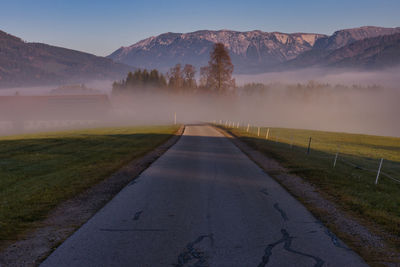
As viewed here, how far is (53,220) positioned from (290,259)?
5521 mm

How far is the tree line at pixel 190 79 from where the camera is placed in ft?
251

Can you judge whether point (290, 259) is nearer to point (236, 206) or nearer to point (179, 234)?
point (179, 234)

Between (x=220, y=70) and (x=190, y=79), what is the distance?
32534 mm

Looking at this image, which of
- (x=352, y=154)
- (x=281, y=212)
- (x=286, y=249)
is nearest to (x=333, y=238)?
(x=286, y=249)

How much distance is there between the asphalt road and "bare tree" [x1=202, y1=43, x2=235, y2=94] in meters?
68.1

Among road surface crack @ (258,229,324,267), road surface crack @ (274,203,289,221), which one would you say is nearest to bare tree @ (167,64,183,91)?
road surface crack @ (274,203,289,221)

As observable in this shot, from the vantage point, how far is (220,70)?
76500 mm

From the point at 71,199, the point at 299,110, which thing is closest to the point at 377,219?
the point at 71,199

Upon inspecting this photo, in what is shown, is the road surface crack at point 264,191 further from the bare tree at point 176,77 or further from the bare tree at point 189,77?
the bare tree at point 176,77

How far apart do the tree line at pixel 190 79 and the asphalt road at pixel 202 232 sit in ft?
224

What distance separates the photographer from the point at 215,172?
1345cm

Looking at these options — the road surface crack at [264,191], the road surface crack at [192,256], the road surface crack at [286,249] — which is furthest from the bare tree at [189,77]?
the road surface crack at [192,256]

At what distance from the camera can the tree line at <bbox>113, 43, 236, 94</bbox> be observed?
251 ft

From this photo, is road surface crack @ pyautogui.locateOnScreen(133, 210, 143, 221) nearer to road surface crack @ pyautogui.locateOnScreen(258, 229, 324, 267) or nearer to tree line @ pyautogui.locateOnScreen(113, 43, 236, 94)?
road surface crack @ pyautogui.locateOnScreen(258, 229, 324, 267)
